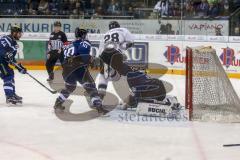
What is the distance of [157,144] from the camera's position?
22.4 ft

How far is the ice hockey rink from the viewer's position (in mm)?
6324

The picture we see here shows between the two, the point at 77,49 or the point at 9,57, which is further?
the point at 9,57

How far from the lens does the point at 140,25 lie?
14.4 metres

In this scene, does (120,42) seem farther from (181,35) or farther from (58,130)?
(181,35)

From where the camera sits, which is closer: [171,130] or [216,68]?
[171,130]

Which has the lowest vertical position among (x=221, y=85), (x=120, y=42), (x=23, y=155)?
(x=23, y=155)

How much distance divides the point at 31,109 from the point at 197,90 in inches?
102

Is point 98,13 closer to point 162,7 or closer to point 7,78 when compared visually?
point 162,7

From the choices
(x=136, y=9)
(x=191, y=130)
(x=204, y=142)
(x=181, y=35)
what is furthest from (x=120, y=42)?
(x=136, y=9)

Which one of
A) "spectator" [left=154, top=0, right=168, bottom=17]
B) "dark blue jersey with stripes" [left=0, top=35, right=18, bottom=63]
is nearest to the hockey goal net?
"dark blue jersey with stripes" [left=0, top=35, right=18, bottom=63]

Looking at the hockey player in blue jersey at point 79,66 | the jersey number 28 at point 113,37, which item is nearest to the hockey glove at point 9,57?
the hockey player in blue jersey at point 79,66

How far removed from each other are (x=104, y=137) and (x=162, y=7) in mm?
7988

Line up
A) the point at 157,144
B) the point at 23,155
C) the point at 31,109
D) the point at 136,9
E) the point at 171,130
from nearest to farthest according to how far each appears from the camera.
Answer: the point at 23,155 → the point at 157,144 → the point at 171,130 → the point at 31,109 → the point at 136,9

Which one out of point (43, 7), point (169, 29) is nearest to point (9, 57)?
point (169, 29)
